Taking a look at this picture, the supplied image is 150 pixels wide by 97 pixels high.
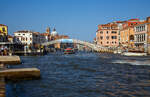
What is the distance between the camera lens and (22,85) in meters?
8.01

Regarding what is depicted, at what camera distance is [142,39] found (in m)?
40.1

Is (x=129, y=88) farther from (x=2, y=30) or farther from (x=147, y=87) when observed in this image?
(x=2, y=30)

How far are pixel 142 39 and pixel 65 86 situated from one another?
35239 mm

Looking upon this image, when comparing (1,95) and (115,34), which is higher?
(115,34)

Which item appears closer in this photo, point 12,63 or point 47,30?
point 12,63

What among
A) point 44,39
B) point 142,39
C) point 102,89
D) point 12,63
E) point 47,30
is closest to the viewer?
point 102,89

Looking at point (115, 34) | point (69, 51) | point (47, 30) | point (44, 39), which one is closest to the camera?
point (69, 51)

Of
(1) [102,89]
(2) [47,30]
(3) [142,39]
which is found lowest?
(1) [102,89]

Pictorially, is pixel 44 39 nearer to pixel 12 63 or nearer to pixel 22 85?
pixel 12 63

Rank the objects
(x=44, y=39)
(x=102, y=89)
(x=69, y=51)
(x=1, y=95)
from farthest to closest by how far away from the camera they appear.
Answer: (x=44, y=39) → (x=69, y=51) → (x=102, y=89) → (x=1, y=95)

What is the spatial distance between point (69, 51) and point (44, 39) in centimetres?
4653

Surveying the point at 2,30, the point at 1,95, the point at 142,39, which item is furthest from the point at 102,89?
the point at 2,30

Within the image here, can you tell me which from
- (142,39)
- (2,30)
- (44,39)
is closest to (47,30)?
(44,39)

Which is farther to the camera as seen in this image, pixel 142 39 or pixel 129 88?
pixel 142 39
